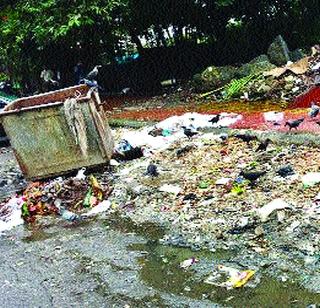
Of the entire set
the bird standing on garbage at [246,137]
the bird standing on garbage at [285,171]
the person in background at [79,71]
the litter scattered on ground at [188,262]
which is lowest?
the litter scattered on ground at [188,262]

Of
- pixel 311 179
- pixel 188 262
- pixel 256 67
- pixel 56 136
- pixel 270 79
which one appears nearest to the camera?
pixel 188 262

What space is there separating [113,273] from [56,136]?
9.00 feet

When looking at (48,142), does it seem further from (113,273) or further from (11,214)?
(113,273)

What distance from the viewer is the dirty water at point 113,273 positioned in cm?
352

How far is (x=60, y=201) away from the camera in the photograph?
235 inches

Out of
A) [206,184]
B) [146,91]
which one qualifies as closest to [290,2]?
[146,91]

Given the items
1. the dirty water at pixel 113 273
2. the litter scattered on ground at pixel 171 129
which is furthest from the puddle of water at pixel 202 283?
the litter scattered on ground at pixel 171 129

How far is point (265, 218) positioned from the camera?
4391mm

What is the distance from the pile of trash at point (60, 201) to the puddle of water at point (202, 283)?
137 cm

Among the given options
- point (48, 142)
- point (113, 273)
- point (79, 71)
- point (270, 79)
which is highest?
point (79, 71)

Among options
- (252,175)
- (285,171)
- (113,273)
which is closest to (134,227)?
(113,273)

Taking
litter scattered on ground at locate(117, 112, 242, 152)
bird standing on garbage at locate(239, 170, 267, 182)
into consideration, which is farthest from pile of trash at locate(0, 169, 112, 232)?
bird standing on garbage at locate(239, 170, 267, 182)

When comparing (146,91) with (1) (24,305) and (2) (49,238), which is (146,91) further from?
(1) (24,305)

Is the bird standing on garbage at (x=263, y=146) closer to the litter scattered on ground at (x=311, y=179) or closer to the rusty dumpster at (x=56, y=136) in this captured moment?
the litter scattered on ground at (x=311, y=179)
